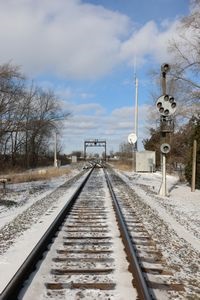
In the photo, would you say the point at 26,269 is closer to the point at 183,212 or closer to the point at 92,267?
the point at 92,267

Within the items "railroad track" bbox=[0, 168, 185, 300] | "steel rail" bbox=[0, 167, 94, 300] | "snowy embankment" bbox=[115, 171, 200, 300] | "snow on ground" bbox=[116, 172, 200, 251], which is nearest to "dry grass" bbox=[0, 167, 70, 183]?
"snow on ground" bbox=[116, 172, 200, 251]

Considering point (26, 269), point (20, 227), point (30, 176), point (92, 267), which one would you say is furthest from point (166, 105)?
point (30, 176)

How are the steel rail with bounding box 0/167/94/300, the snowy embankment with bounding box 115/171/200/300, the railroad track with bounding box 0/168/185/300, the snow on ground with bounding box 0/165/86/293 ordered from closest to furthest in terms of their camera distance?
the steel rail with bounding box 0/167/94/300 < the railroad track with bounding box 0/168/185/300 < the snowy embankment with bounding box 115/171/200/300 < the snow on ground with bounding box 0/165/86/293

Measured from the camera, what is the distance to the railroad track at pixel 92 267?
5.59 metres

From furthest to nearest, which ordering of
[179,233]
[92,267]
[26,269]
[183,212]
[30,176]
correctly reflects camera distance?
[30,176]
[183,212]
[179,233]
[92,267]
[26,269]

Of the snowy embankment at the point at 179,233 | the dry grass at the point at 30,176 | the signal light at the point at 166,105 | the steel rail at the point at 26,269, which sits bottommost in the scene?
the snowy embankment at the point at 179,233

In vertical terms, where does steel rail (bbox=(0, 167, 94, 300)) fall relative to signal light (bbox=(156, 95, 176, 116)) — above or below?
below

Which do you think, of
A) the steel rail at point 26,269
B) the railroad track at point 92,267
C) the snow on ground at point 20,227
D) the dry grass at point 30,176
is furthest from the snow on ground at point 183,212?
the dry grass at point 30,176

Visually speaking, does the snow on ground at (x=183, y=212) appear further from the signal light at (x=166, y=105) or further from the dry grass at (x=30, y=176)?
the dry grass at (x=30, y=176)

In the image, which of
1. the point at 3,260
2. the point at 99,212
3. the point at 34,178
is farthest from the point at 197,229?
the point at 34,178

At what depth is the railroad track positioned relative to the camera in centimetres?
559

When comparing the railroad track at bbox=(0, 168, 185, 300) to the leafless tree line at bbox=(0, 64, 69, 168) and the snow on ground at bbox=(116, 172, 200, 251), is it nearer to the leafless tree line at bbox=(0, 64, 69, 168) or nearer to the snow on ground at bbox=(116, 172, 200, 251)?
the snow on ground at bbox=(116, 172, 200, 251)

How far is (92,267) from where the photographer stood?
6.76 meters

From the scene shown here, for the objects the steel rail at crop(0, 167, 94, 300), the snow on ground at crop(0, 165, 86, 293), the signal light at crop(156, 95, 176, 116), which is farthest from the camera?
the signal light at crop(156, 95, 176, 116)
